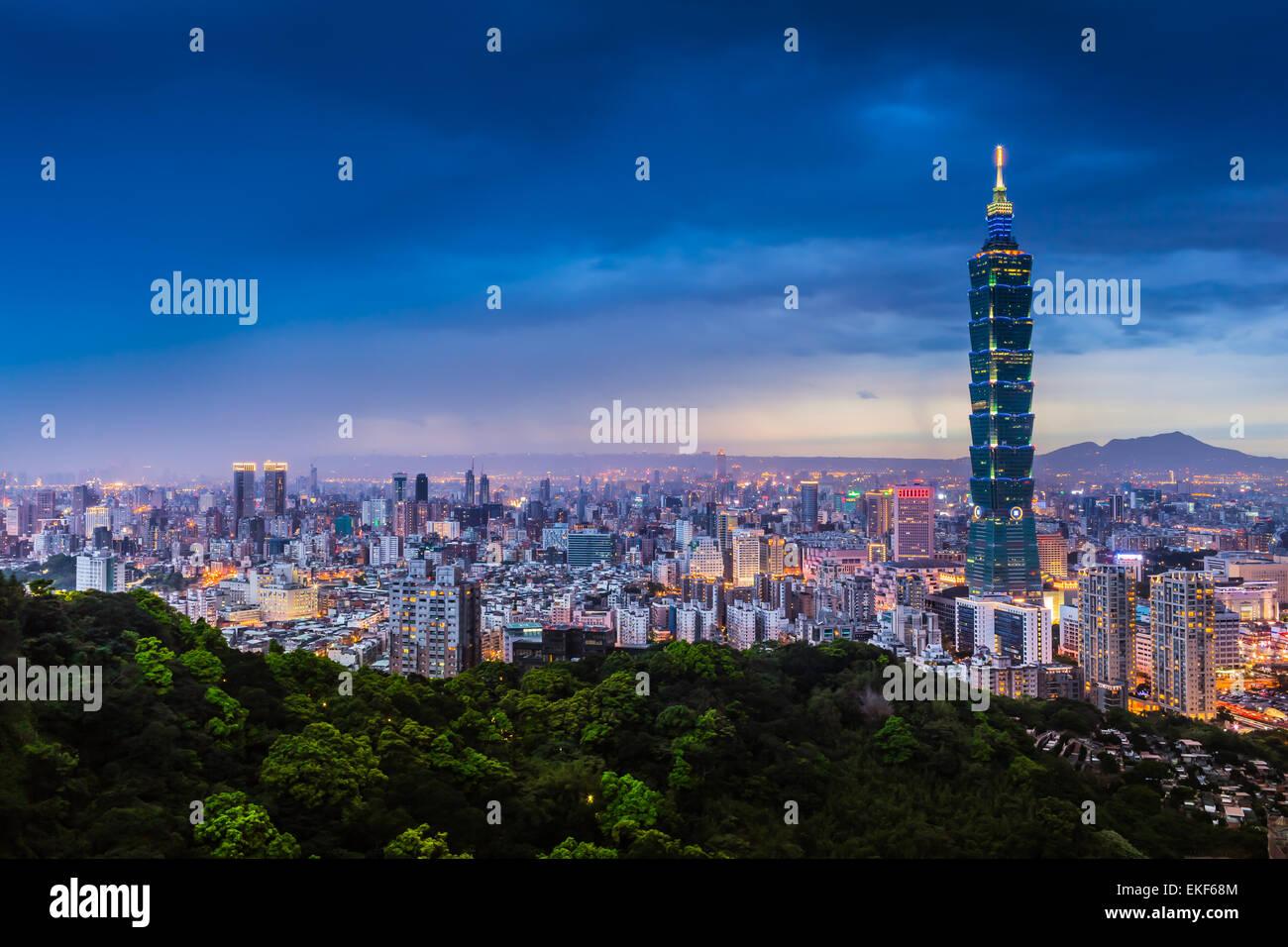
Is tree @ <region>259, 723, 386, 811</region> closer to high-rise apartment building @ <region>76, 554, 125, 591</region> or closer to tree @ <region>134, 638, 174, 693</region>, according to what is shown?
tree @ <region>134, 638, 174, 693</region>

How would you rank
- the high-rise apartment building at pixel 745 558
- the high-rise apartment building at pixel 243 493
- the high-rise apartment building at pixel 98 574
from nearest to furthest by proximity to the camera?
1. the high-rise apartment building at pixel 98 574
2. the high-rise apartment building at pixel 243 493
3. the high-rise apartment building at pixel 745 558

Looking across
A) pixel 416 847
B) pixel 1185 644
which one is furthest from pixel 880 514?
pixel 416 847

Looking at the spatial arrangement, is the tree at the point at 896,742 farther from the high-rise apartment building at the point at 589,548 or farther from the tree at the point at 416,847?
the high-rise apartment building at the point at 589,548

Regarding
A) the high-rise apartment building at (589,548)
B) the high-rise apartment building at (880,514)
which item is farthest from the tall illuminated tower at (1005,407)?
the high-rise apartment building at (589,548)

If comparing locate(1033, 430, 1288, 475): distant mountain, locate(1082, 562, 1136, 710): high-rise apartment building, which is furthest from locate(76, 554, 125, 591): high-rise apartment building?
locate(1033, 430, 1288, 475): distant mountain

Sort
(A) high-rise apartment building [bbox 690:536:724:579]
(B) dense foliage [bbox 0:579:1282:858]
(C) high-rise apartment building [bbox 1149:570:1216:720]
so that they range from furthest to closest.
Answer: (A) high-rise apartment building [bbox 690:536:724:579], (C) high-rise apartment building [bbox 1149:570:1216:720], (B) dense foliage [bbox 0:579:1282:858]

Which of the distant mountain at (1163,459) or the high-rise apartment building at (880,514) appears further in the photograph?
the high-rise apartment building at (880,514)
